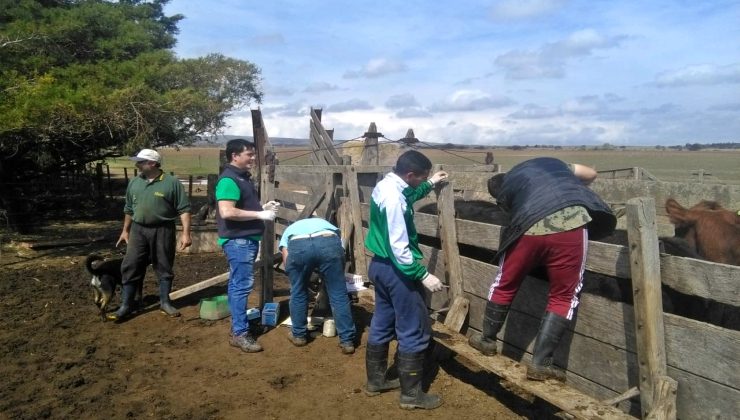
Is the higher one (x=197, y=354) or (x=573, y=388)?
(x=573, y=388)

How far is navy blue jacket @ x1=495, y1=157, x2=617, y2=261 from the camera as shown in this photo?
369 centimetres

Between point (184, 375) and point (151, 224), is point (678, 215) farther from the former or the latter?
point (151, 224)

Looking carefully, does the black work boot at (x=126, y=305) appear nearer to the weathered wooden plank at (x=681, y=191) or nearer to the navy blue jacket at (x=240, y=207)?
the navy blue jacket at (x=240, y=207)

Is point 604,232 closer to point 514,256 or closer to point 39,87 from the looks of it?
point 514,256

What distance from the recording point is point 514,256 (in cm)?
385

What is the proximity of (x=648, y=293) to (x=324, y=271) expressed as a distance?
279 cm

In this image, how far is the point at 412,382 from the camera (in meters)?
4.14

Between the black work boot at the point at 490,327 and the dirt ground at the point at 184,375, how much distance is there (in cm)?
45

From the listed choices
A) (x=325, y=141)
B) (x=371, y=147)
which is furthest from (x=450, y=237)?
(x=371, y=147)

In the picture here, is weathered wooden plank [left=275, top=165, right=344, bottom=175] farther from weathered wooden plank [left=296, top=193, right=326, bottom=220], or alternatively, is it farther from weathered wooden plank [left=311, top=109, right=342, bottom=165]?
weathered wooden plank [left=311, top=109, right=342, bottom=165]

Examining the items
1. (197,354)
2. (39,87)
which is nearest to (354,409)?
(197,354)

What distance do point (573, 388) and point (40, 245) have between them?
9.81 metres

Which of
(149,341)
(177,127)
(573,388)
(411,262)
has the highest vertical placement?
(177,127)

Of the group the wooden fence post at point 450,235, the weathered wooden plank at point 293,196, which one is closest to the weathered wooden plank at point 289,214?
the weathered wooden plank at point 293,196
